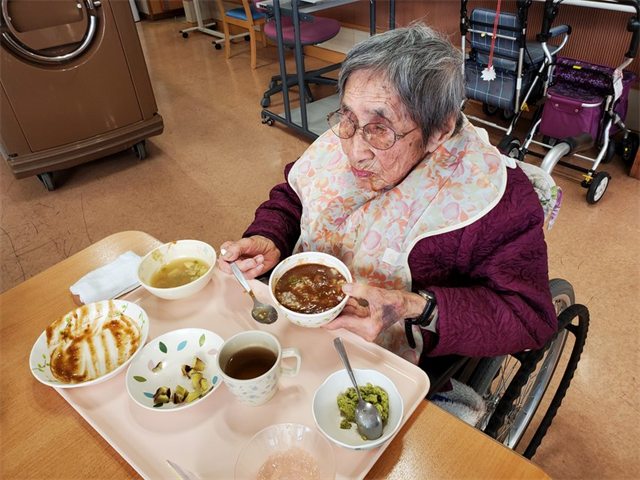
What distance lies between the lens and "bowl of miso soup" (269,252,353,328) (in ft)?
2.88

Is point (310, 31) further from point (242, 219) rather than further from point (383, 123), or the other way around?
point (383, 123)

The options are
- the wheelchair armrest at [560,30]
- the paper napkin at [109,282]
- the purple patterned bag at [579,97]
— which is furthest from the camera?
the wheelchair armrest at [560,30]

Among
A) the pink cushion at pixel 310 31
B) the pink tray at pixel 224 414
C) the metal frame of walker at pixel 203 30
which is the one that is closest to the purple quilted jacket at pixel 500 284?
the pink tray at pixel 224 414

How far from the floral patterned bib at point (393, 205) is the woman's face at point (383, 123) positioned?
50 millimetres

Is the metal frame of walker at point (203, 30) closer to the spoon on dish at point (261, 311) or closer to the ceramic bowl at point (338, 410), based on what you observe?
the spoon on dish at point (261, 311)

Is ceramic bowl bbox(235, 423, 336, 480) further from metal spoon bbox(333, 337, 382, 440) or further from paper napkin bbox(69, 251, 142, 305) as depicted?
paper napkin bbox(69, 251, 142, 305)

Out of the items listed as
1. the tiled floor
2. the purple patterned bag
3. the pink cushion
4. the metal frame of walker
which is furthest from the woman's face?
the metal frame of walker

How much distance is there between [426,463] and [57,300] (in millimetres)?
922

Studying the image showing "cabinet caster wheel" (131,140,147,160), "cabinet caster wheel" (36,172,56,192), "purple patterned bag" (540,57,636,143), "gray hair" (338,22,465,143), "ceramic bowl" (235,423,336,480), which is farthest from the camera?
"cabinet caster wheel" (131,140,147,160)

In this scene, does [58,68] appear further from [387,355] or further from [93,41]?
[387,355]

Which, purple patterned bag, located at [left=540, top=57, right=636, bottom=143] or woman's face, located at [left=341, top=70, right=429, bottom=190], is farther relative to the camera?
purple patterned bag, located at [left=540, top=57, right=636, bottom=143]

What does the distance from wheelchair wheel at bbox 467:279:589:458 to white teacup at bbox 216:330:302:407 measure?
491 mm

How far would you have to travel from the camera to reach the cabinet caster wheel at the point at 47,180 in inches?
121

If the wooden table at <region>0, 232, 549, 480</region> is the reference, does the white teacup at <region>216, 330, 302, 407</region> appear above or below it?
above
